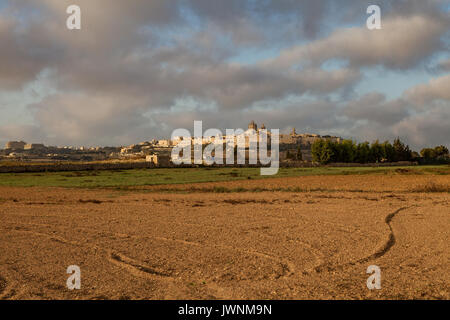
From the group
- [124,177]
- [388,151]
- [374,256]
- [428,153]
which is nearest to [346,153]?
[388,151]

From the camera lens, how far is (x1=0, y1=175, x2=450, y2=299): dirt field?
25.0 ft

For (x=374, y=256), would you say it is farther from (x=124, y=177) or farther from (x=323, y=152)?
(x=323, y=152)

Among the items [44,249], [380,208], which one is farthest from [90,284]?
[380,208]

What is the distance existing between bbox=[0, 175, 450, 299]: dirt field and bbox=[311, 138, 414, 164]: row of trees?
318 ft

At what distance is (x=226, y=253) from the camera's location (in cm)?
1070

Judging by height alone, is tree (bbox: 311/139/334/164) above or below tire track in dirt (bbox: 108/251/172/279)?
above

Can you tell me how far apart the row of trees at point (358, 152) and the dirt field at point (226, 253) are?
97.0 m

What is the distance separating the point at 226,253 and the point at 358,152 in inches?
4770

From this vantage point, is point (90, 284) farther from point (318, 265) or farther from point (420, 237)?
point (420, 237)

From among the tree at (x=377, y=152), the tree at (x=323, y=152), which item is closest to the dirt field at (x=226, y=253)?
the tree at (x=323, y=152)

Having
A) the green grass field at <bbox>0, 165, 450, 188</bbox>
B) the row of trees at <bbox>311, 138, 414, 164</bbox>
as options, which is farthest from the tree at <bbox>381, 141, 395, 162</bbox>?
the green grass field at <bbox>0, 165, 450, 188</bbox>

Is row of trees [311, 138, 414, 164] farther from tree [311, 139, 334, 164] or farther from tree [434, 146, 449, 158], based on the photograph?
tree [434, 146, 449, 158]

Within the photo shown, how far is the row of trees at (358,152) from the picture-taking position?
115m
